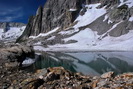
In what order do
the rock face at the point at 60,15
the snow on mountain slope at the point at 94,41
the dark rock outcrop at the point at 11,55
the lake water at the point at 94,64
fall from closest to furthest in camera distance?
the lake water at the point at 94,64 < the dark rock outcrop at the point at 11,55 < the snow on mountain slope at the point at 94,41 < the rock face at the point at 60,15

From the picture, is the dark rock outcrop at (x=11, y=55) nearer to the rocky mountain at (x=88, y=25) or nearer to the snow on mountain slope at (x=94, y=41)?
the snow on mountain slope at (x=94, y=41)

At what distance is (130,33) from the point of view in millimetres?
95188

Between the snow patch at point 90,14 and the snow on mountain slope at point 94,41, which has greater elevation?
the snow patch at point 90,14

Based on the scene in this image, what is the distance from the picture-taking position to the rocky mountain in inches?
3893

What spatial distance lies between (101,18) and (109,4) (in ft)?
84.7

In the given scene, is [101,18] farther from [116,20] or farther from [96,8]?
[96,8]

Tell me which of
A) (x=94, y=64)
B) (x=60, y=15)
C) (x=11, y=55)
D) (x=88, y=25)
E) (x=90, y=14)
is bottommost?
(x=94, y=64)

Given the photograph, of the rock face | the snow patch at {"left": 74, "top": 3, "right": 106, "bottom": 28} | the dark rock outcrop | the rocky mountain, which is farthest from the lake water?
the rock face

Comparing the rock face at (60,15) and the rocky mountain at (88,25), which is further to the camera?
the rock face at (60,15)

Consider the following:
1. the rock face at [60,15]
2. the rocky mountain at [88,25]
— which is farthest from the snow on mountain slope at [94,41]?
the rock face at [60,15]

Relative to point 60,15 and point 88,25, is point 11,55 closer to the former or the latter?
point 88,25

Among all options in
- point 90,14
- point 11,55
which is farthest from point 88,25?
point 11,55

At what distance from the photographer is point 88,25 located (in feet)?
447

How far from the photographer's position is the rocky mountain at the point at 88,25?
98875mm
